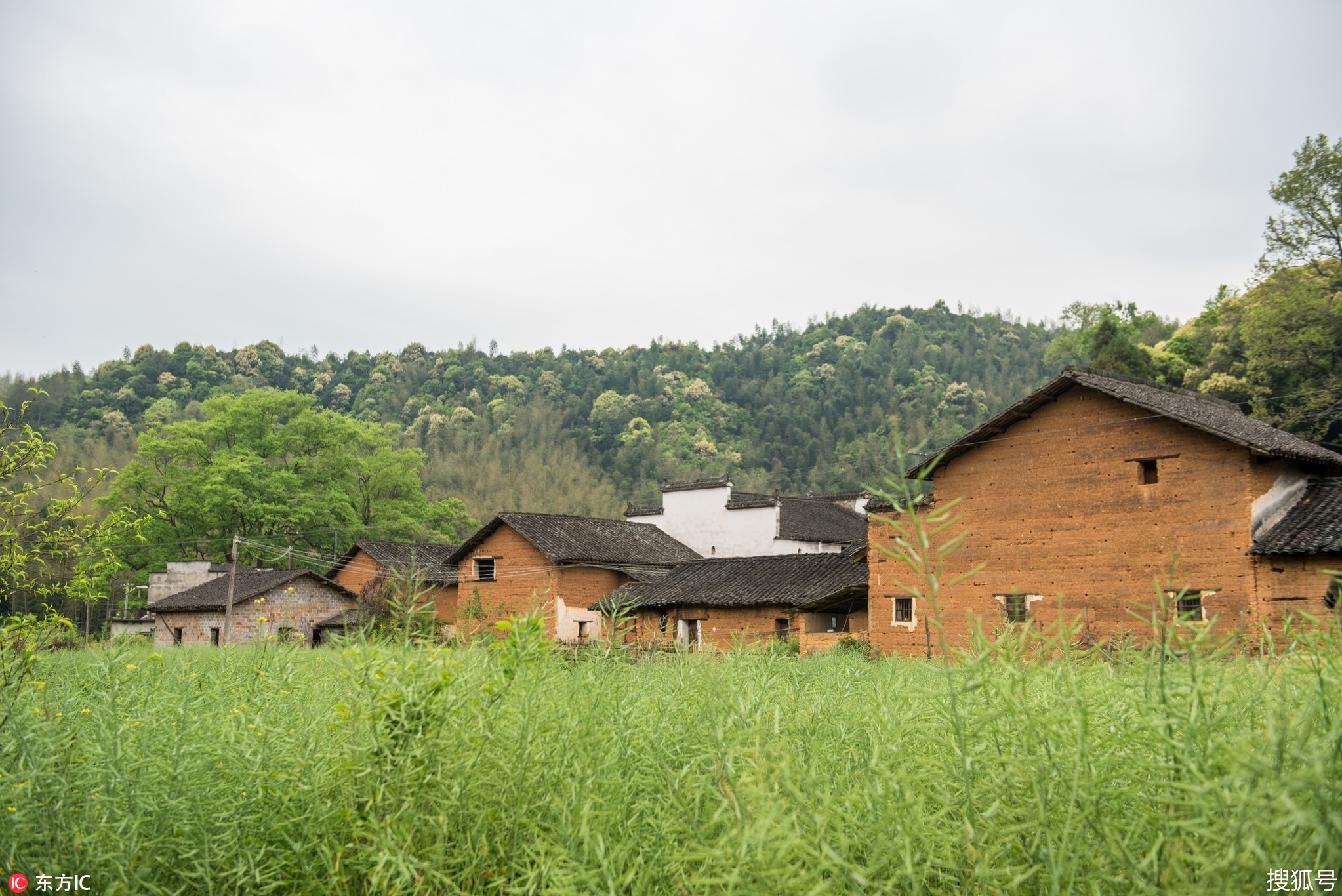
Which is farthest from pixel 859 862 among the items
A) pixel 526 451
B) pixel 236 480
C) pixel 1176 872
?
pixel 526 451

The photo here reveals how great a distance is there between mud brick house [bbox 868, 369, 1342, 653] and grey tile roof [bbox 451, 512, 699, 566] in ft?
40.6

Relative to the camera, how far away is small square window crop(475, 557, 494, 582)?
1277 inches

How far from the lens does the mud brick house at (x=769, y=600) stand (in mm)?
24734

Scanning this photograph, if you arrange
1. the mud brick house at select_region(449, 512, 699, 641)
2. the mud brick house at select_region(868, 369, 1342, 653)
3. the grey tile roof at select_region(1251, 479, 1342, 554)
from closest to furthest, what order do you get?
the grey tile roof at select_region(1251, 479, 1342, 554) < the mud brick house at select_region(868, 369, 1342, 653) < the mud brick house at select_region(449, 512, 699, 641)

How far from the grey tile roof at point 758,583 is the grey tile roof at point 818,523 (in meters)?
8.42

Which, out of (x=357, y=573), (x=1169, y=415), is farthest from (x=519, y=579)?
(x=1169, y=415)

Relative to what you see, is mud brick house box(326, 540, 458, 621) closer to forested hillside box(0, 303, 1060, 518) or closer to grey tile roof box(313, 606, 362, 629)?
grey tile roof box(313, 606, 362, 629)

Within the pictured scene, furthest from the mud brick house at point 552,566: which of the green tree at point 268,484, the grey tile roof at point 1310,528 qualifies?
the grey tile roof at point 1310,528

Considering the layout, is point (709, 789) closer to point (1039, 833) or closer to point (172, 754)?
point (1039, 833)

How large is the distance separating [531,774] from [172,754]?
1.47 meters

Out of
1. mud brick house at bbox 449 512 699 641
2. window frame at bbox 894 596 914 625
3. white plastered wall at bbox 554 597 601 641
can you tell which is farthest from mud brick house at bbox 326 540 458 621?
window frame at bbox 894 596 914 625

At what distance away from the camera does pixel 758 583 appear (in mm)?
26719

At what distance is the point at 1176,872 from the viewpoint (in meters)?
2.11

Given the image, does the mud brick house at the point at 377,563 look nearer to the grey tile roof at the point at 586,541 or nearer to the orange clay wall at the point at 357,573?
the orange clay wall at the point at 357,573
